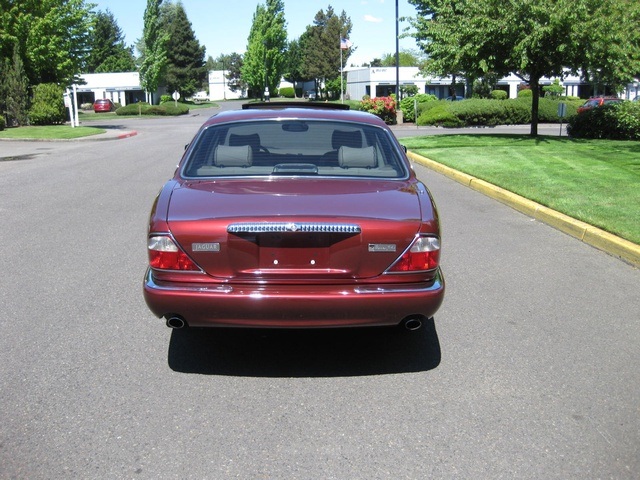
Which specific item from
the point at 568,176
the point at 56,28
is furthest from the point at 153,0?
the point at 568,176

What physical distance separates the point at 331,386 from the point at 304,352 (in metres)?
0.58

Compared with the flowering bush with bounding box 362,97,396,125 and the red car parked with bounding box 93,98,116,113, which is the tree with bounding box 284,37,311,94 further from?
the flowering bush with bounding box 362,97,396,125

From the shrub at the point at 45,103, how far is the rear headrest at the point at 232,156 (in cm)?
3366

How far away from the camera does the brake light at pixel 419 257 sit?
4.02 meters

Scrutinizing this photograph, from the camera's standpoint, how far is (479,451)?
11.0ft

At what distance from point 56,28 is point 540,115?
25.2 metres

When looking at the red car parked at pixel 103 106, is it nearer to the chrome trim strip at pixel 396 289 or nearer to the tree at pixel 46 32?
the tree at pixel 46 32

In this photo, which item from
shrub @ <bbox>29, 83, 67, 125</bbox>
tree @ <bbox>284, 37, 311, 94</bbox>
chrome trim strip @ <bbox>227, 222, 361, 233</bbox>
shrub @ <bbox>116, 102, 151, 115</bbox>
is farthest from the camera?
tree @ <bbox>284, 37, 311, 94</bbox>

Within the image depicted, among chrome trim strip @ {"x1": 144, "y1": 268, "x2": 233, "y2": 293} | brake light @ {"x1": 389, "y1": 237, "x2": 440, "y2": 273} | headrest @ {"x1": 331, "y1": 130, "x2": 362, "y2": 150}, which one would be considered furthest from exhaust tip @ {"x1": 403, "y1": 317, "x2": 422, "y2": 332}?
headrest @ {"x1": 331, "y1": 130, "x2": 362, "y2": 150}

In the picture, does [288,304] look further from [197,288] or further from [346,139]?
[346,139]

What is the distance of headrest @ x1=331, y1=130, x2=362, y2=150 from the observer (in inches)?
206

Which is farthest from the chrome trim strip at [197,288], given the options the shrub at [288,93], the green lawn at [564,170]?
the shrub at [288,93]

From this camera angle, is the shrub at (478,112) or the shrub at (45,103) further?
the shrub at (45,103)

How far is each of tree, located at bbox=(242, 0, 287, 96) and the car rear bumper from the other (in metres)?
77.3
